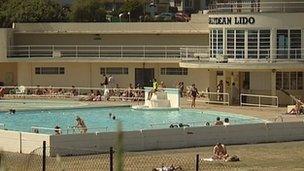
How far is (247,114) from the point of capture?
31.1m

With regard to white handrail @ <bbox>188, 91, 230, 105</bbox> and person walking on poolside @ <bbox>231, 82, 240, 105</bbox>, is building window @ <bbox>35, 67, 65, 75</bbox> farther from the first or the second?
person walking on poolside @ <bbox>231, 82, 240, 105</bbox>

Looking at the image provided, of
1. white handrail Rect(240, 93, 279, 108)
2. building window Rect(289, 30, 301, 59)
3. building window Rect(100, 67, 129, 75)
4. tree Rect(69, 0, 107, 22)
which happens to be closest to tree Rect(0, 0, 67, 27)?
tree Rect(69, 0, 107, 22)

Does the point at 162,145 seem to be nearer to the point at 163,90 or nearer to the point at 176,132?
the point at 176,132

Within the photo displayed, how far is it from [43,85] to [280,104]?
1462 centimetres

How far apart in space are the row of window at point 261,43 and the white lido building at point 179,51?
46 mm

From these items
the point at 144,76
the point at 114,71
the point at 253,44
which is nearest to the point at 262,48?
the point at 253,44

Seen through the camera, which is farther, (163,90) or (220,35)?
(220,35)

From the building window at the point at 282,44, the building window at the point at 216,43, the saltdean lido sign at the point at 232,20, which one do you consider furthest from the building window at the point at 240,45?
the building window at the point at 282,44

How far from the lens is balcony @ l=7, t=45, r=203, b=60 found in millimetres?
43594

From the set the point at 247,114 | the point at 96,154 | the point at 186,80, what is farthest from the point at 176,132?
the point at 186,80

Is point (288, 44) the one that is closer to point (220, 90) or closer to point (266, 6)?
point (266, 6)

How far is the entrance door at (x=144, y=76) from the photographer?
142ft

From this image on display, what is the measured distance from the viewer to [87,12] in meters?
81.4

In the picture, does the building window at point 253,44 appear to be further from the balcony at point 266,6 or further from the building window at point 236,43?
the balcony at point 266,6
